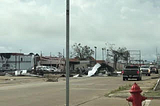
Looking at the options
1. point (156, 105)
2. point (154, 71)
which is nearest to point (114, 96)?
point (156, 105)

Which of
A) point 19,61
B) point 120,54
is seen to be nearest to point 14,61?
point 19,61

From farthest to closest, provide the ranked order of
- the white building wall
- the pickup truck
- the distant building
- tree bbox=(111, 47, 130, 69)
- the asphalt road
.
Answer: tree bbox=(111, 47, 130, 69) → the white building wall → the distant building → the pickup truck → the asphalt road

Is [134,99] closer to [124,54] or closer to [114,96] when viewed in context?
[114,96]

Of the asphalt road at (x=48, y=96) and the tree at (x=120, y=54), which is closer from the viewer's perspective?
the asphalt road at (x=48, y=96)

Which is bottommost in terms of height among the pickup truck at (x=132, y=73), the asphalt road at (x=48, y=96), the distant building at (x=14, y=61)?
the asphalt road at (x=48, y=96)

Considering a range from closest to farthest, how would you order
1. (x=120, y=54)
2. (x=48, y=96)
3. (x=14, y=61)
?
(x=48, y=96)
(x=14, y=61)
(x=120, y=54)

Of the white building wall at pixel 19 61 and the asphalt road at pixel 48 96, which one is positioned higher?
the white building wall at pixel 19 61

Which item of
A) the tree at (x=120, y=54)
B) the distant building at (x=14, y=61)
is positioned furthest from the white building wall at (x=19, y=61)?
the tree at (x=120, y=54)

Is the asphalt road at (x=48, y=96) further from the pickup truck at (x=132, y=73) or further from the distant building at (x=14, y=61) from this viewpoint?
the distant building at (x=14, y=61)

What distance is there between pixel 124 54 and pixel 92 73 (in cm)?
7081

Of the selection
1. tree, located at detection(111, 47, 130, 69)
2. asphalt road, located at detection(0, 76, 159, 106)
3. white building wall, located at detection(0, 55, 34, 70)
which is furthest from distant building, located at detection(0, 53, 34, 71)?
asphalt road, located at detection(0, 76, 159, 106)

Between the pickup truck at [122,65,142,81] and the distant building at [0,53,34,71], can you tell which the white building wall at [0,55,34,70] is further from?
the pickup truck at [122,65,142,81]

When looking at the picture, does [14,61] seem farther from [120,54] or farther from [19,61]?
[120,54]

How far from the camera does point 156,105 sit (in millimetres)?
11484
